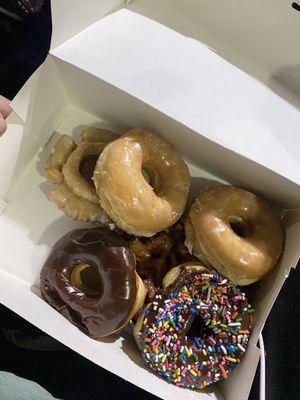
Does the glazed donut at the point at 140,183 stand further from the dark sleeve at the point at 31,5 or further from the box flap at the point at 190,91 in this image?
the dark sleeve at the point at 31,5

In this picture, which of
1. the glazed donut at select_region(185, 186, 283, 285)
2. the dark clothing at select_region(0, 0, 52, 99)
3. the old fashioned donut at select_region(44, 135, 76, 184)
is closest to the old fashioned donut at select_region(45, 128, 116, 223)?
the old fashioned donut at select_region(44, 135, 76, 184)

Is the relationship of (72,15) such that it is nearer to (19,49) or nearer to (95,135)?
(95,135)

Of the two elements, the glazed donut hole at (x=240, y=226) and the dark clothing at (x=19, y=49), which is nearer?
the glazed donut hole at (x=240, y=226)

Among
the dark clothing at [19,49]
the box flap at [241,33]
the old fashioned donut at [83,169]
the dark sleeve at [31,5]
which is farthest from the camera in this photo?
the dark clothing at [19,49]

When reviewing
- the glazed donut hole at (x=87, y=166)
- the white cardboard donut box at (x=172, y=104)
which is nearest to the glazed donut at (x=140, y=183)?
the white cardboard donut box at (x=172, y=104)

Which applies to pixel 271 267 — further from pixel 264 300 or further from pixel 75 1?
pixel 75 1

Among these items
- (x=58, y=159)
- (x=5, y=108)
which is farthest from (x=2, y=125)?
(x=58, y=159)

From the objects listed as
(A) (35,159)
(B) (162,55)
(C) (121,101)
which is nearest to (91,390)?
(A) (35,159)
